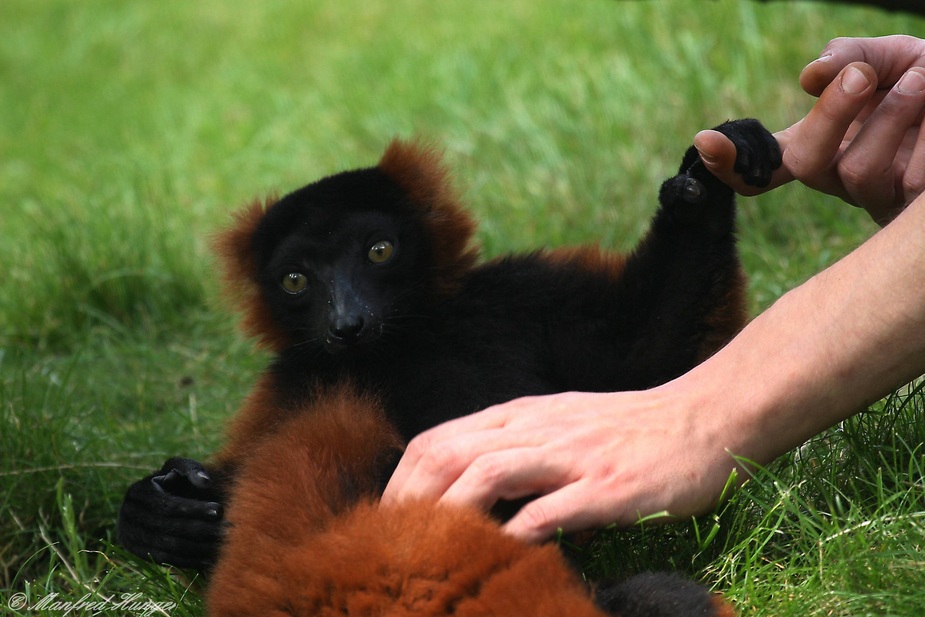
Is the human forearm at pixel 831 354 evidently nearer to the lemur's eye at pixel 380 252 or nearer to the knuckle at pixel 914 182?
the knuckle at pixel 914 182

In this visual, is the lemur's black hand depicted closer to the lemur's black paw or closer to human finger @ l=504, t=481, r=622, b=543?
human finger @ l=504, t=481, r=622, b=543

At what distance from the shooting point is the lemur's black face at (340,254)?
3.23 metres

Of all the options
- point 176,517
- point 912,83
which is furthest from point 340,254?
point 912,83

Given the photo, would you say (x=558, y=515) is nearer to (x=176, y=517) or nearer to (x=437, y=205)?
(x=176, y=517)

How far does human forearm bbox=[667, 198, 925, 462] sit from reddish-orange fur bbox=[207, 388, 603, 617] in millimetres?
551

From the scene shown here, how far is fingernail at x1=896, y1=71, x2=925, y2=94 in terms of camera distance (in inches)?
105

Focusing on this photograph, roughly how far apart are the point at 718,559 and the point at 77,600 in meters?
1.71

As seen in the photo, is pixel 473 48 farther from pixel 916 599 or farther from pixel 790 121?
pixel 916 599

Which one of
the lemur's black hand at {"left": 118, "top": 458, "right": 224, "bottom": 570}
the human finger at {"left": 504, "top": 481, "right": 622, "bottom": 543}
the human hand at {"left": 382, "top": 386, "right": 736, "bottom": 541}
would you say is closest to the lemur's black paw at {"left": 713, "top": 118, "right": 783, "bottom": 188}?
the human hand at {"left": 382, "top": 386, "right": 736, "bottom": 541}

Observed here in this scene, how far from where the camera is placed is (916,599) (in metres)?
2.08

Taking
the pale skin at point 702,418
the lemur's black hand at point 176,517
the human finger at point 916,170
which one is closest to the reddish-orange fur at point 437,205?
the lemur's black hand at point 176,517

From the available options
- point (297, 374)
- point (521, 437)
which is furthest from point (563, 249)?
point (521, 437)

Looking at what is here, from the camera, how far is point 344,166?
6.26 meters

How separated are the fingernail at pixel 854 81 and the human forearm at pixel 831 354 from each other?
1.51ft
